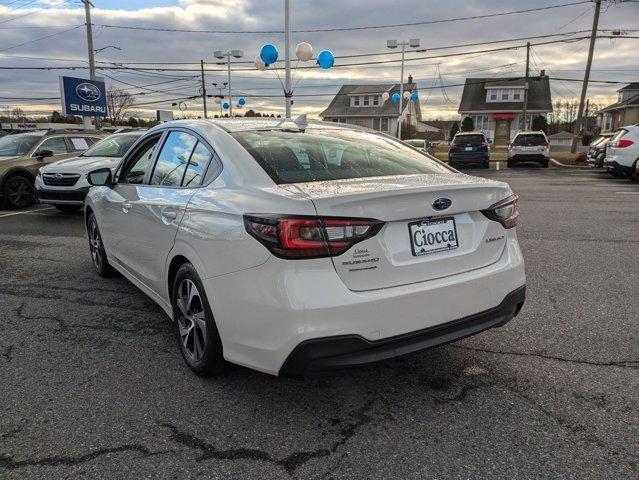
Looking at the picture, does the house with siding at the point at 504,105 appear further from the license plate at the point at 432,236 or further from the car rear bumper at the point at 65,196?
the license plate at the point at 432,236

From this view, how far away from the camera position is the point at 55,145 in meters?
12.1

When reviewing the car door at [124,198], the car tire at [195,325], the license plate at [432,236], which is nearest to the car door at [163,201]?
the car door at [124,198]

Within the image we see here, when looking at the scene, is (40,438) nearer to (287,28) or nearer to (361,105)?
(287,28)

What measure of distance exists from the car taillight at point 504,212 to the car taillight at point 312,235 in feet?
2.93

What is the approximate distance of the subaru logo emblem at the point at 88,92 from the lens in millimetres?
22125

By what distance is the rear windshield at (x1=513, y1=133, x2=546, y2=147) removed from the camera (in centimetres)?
2303

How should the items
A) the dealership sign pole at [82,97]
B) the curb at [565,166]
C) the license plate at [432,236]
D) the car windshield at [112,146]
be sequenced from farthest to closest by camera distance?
1. the curb at [565,166]
2. the dealership sign pole at [82,97]
3. the car windshield at [112,146]
4. the license plate at [432,236]

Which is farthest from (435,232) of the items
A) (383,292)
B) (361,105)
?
(361,105)

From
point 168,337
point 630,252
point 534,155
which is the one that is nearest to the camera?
point 168,337

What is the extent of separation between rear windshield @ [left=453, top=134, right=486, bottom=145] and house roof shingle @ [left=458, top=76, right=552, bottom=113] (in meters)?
35.5

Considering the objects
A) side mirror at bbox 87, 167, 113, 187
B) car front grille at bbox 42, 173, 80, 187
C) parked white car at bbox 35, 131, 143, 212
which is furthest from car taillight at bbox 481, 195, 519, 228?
car front grille at bbox 42, 173, 80, 187

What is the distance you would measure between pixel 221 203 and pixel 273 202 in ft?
1.43

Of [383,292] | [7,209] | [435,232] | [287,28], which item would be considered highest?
[287,28]

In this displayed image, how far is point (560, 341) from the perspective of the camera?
3.66 metres
